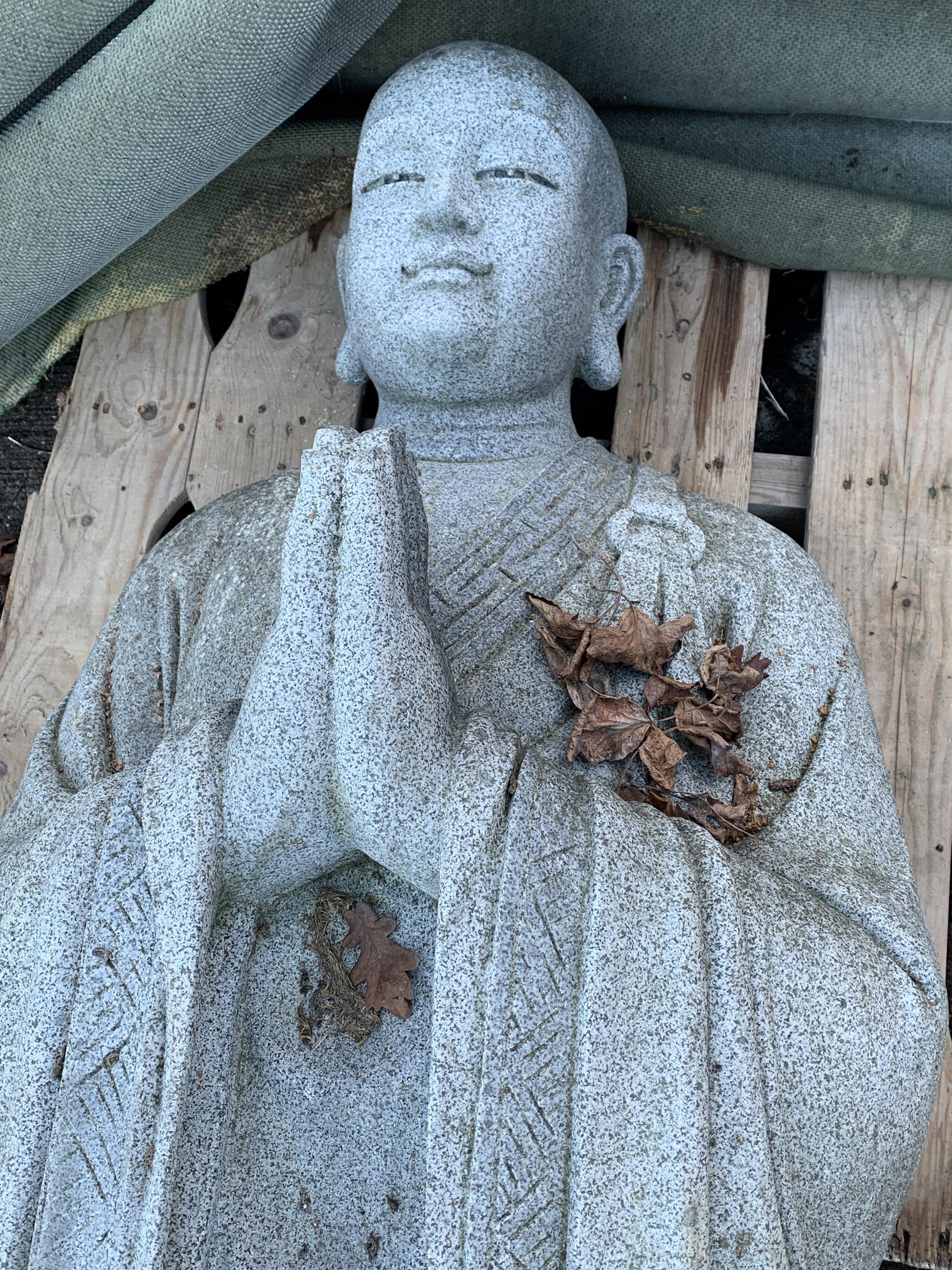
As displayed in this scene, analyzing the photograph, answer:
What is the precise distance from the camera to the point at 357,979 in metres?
2.03

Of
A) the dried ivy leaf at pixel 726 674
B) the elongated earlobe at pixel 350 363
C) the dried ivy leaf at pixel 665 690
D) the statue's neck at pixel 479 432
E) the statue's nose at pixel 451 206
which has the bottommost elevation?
the dried ivy leaf at pixel 665 690

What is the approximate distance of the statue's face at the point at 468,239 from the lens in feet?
8.29

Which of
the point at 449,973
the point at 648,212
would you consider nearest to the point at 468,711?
the point at 449,973

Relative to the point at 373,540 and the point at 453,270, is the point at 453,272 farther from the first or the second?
the point at 373,540

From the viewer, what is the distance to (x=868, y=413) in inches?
124

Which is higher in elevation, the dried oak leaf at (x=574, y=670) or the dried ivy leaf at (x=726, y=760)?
the dried oak leaf at (x=574, y=670)

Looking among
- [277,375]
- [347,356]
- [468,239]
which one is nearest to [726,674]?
[468,239]

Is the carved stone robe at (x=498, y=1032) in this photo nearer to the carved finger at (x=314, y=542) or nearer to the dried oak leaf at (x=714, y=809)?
the dried oak leaf at (x=714, y=809)

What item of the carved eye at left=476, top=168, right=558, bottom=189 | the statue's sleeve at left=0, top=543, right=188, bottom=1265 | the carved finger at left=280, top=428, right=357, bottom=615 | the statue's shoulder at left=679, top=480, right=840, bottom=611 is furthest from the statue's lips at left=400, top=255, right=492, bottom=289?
the statue's sleeve at left=0, top=543, right=188, bottom=1265

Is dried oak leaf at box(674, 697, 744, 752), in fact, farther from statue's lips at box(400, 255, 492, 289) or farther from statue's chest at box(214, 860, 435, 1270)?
statue's lips at box(400, 255, 492, 289)

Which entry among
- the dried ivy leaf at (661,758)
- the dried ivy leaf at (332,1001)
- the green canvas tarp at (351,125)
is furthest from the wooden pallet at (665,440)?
the dried ivy leaf at (332,1001)

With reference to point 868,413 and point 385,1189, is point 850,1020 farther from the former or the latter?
point 868,413

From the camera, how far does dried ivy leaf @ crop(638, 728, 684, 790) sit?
2.16 meters

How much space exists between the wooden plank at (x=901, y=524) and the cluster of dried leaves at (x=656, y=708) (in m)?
0.78
